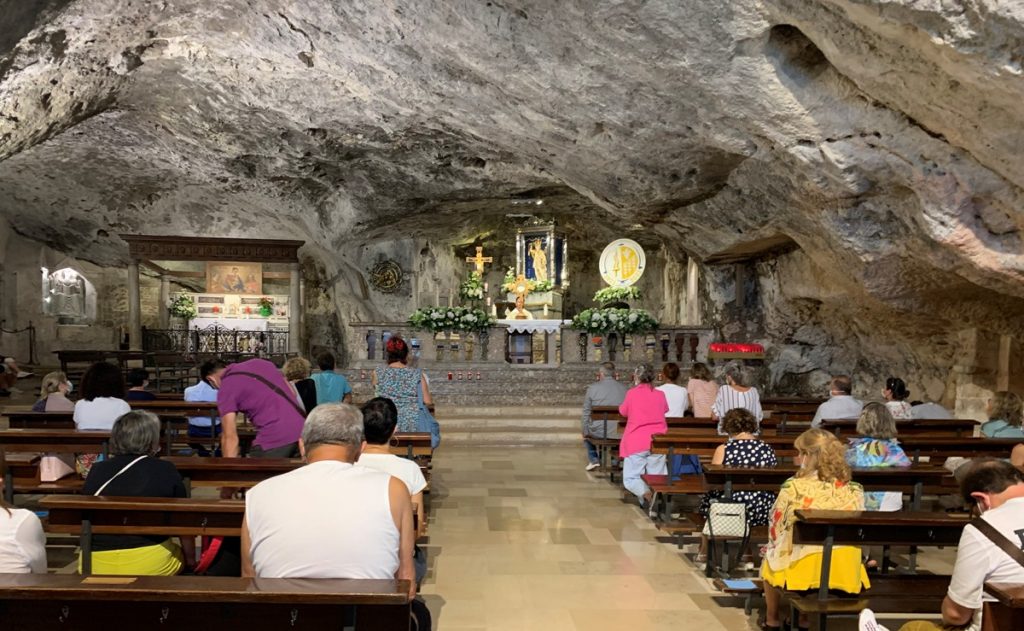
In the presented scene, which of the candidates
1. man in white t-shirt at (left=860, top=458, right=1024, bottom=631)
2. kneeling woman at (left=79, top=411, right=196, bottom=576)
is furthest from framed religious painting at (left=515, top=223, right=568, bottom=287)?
man in white t-shirt at (left=860, top=458, right=1024, bottom=631)

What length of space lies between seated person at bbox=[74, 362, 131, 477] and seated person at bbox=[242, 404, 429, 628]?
3.72 metres

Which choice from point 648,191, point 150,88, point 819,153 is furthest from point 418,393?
point 150,88

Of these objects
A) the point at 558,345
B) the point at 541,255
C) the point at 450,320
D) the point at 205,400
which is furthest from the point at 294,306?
the point at 205,400

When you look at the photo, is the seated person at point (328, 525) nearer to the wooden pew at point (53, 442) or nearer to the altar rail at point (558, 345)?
the wooden pew at point (53, 442)

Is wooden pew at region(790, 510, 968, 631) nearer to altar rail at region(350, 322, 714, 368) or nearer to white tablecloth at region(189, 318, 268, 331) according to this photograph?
altar rail at region(350, 322, 714, 368)

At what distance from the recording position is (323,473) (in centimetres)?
243

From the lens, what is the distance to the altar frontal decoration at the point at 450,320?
13477mm

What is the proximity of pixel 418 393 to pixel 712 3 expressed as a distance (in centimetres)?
456

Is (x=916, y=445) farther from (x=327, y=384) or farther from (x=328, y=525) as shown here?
(x=328, y=525)

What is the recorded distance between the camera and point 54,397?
688cm

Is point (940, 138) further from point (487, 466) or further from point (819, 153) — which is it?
point (487, 466)

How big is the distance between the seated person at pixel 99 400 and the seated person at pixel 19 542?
3.12m

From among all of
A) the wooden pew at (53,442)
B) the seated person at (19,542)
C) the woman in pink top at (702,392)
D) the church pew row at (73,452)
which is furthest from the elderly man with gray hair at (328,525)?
the woman in pink top at (702,392)

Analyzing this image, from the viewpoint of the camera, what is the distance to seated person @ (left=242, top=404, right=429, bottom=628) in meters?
2.33
